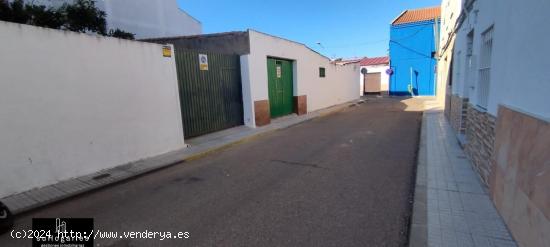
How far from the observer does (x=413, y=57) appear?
25.1m

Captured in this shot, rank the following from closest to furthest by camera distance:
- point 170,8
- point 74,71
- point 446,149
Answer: point 74,71
point 446,149
point 170,8

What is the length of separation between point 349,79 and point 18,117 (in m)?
21.0

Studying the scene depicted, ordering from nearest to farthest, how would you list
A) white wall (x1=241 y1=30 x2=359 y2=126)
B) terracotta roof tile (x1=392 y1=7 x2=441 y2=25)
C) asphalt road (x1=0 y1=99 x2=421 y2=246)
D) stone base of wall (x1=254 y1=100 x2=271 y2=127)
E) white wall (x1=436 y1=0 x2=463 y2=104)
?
1. asphalt road (x1=0 y1=99 x2=421 y2=246)
2. white wall (x1=436 y1=0 x2=463 y2=104)
3. white wall (x1=241 y1=30 x2=359 y2=126)
4. stone base of wall (x1=254 y1=100 x2=271 y2=127)
5. terracotta roof tile (x1=392 y1=7 x2=441 y2=25)

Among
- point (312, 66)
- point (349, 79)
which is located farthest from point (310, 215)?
point (349, 79)

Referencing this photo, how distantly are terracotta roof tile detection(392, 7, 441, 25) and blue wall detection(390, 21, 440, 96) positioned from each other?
25.5 inches

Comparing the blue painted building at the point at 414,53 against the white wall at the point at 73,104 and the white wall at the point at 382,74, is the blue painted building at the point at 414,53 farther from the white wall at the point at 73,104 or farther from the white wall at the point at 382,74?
the white wall at the point at 73,104

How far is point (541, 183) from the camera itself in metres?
2.34

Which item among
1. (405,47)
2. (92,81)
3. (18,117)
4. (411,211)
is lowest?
(411,211)

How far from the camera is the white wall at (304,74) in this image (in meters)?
10.2

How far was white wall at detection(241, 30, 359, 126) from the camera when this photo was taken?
10.2 metres

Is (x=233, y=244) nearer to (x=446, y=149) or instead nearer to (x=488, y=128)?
(x=488, y=128)

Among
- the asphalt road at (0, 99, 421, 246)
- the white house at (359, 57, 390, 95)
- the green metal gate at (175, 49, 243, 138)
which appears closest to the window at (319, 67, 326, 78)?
the green metal gate at (175, 49, 243, 138)

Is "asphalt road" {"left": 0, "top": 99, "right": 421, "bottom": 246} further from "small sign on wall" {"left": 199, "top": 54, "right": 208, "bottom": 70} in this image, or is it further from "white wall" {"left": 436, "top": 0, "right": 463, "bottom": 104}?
"white wall" {"left": 436, "top": 0, "right": 463, "bottom": 104}

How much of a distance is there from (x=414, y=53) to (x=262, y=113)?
20.1 meters
